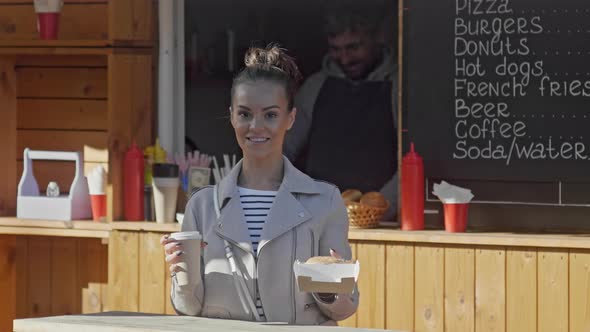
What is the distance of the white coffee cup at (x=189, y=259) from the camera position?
3414 mm

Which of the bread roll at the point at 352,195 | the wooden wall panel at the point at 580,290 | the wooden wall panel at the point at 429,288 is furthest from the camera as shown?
the bread roll at the point at 352,195

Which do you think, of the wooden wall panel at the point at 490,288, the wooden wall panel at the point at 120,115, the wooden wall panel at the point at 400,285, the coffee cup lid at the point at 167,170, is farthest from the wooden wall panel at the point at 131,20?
the wooden wall panel at the point at 490,288

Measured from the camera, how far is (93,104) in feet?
21.9

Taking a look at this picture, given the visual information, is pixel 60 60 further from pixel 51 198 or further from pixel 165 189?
pixel 165 189

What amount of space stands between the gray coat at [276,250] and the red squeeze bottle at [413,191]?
214 centimetres

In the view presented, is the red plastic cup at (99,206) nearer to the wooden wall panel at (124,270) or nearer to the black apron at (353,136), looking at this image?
the wooden wall panel at (124,270)

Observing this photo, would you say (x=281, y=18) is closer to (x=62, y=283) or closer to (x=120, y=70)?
(x=120, y=70)

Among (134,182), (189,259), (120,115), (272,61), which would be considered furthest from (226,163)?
(189,259)

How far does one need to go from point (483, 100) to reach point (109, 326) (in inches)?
113

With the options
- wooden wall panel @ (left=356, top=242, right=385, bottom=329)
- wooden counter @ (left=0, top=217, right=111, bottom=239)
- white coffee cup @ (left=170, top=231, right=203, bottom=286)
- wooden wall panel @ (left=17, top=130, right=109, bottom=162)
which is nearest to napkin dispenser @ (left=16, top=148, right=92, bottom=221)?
wooden counter @ (left=0, top=217, right=111, bottom=239)

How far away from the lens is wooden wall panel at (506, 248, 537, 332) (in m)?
5.46

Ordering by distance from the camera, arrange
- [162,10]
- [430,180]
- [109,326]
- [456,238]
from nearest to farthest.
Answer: [109,326] < [456,238] < [430,180] < [162,10]

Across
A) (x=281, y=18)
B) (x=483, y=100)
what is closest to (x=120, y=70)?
(x=281, y=18)

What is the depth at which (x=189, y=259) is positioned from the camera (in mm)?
3439
